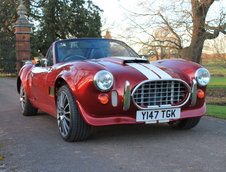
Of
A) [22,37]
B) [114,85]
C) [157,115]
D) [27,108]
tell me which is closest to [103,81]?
[114,85]

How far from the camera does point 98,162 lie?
3088 millimetres

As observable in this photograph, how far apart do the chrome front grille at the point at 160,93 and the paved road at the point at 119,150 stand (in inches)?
18.9

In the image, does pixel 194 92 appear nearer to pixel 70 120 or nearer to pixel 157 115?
pixel 157 115

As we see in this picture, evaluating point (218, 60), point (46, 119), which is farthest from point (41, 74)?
point (218, 60)

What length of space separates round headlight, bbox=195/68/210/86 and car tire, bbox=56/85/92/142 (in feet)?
4.96

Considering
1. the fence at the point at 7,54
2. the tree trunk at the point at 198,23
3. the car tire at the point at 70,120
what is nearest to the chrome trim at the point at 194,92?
the car tire at the point at 70,120

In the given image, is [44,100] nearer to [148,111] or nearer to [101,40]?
[101,40]

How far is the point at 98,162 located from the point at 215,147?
1.40m

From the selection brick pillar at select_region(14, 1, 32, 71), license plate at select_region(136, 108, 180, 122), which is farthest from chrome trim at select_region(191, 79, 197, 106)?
brick pillar at select_region(14, 1, 32, 71)

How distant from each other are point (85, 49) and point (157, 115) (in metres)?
1.74

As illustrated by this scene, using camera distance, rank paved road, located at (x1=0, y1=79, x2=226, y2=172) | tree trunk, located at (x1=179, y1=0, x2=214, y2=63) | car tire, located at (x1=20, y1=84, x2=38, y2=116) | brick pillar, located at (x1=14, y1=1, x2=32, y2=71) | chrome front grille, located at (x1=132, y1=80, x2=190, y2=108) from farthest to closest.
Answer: brick pillar, located at (x1=14, y1=1, x2=32, y2=71) < tree trunk, located at (x1=179, y1=0, x2=214, y2=63) < car tire, located at (x1=20, y1=84, x2=38, y2=116) < chrome front grille, located at (x1=132, y1=80, x2=190, y2=108) < paved road, located at (x1=0, y1=79, x2=226, y2=172)

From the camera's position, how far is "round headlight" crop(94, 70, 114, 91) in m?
3.55

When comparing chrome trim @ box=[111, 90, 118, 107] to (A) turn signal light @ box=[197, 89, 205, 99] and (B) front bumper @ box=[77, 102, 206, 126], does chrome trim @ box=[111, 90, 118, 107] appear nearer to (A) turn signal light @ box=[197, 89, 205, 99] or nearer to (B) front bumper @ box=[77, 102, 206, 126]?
(B) front bumper @ box=[77, 102, 206, 126]

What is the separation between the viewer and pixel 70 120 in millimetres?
3793
